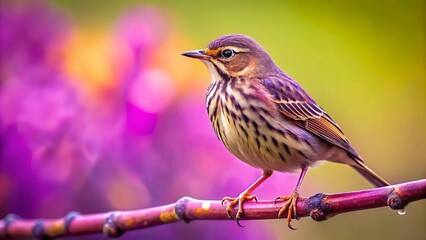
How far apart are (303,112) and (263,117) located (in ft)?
0.57

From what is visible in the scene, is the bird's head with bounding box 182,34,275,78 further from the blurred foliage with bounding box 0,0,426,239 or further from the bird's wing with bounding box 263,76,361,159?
the blurred foliage with bounding box 0,0,426,239

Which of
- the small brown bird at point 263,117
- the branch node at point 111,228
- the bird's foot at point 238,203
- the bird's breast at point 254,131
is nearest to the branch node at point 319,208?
the bird's foot at point 238,203

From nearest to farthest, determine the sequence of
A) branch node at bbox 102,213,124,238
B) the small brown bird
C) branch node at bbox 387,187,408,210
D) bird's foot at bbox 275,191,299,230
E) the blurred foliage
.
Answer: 1. branch node at bbox 387,187,408,210
2. bird's foot at bbox 275,191,299,230
3. branch node at bbox 102,213,124,238
4. the small brown bird
5. the blurred foliage

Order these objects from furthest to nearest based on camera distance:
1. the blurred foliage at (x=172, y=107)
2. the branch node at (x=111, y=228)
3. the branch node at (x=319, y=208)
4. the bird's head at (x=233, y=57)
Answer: the blurred foliage at (x=172, y=107)
the bird's head at (x=233, y=57)
the branch node at (x=111, y=228)
the branch node at (x=319, y=208)

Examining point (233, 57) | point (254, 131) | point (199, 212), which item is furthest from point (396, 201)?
point (233, 57)

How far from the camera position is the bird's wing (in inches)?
87.1

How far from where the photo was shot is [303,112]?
89.4 inches

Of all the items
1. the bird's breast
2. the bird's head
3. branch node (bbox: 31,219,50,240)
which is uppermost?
the bird's head

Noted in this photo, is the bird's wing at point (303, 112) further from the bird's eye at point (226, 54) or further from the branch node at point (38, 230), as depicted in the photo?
the branch node at point (38, 230)

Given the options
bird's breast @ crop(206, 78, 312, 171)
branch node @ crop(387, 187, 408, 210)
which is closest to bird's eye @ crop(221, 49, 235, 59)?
bird's breast @ crop(206, 78, 312, 171)

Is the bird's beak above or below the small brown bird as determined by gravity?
above

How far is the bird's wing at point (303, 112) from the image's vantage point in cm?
221

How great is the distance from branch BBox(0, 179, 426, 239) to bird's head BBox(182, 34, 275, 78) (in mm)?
517

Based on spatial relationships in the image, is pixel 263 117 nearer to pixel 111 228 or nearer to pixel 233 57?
pixel 233 57
